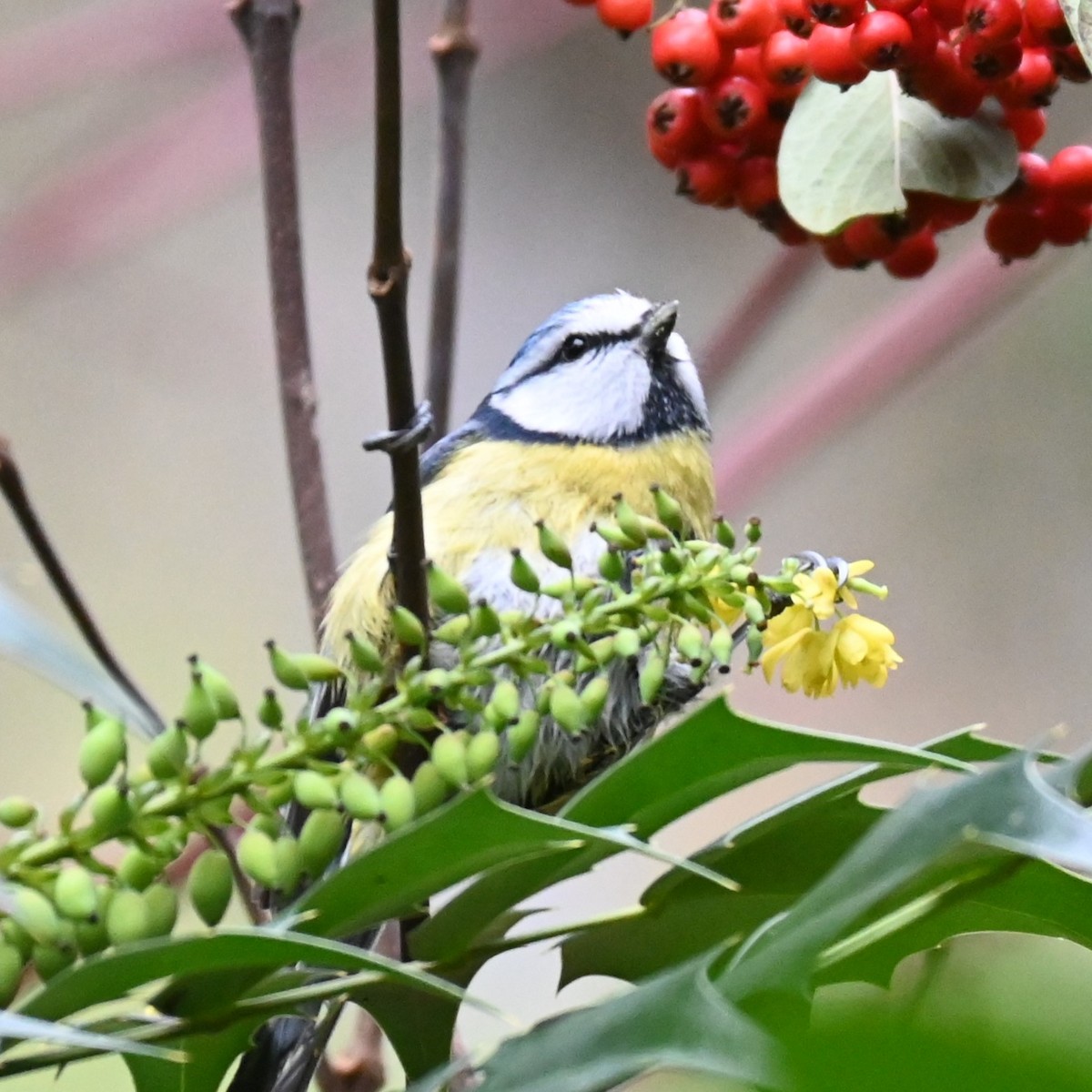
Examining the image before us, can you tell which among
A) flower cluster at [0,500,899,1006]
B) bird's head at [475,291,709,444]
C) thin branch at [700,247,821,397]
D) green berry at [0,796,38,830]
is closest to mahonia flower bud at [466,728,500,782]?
flower cluster at [0,500,899,1006]

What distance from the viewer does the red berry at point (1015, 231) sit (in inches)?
26.2

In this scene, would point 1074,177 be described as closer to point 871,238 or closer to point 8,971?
point 871,238

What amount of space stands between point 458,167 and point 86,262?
83 cm

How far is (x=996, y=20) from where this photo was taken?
539mm

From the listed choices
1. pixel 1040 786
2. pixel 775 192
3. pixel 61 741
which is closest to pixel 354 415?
pixel 61 741

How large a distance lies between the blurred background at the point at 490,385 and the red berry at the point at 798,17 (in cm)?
119

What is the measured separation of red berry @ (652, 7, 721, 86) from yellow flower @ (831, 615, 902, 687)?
0.89 feet

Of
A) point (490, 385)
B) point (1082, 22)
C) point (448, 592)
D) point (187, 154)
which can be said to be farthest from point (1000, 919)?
point (490, 385)

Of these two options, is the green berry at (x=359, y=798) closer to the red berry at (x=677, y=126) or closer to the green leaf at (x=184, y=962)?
the green leaf at (x=184, y=962)

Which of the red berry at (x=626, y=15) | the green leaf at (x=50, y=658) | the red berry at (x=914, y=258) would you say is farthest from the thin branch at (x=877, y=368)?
the green leaf at (x=50, y=658)

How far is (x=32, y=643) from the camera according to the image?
1.21 feet

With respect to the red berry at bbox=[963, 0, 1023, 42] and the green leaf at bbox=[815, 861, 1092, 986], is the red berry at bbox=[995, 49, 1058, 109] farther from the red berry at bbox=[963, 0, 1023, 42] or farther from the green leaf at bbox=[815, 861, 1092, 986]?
the green leaf at bbox=[815, 861, 1092, 986]

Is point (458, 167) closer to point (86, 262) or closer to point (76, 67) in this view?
point (76, 67)

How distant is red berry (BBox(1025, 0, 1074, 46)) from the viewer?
562mm
